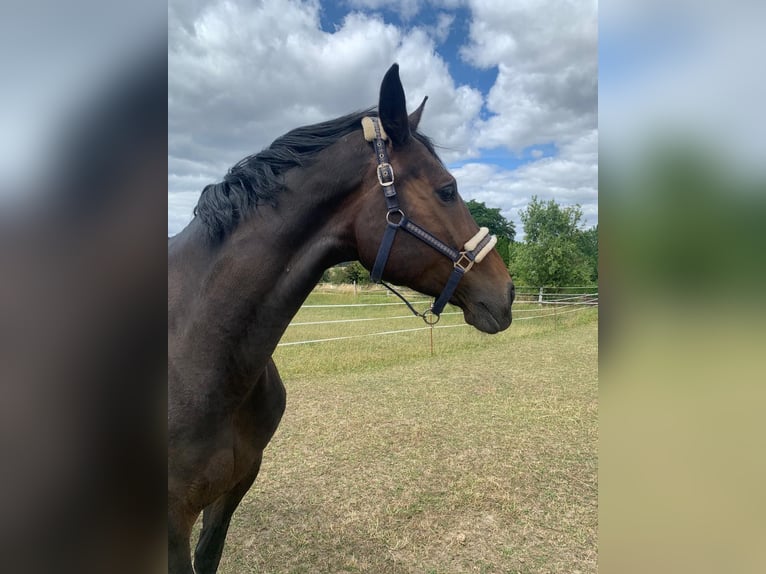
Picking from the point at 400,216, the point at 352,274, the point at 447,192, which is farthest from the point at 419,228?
the point at 352,274

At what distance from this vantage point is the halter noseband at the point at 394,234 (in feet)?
5.90

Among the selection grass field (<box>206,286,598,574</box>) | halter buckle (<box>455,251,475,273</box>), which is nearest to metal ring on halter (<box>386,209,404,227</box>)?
→ halter buckle (<box>455,251,475,273</box>)

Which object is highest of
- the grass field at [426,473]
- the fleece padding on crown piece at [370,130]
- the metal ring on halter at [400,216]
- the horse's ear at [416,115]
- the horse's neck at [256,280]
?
the horse's ear at [416,115]

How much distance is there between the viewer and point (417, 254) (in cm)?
184

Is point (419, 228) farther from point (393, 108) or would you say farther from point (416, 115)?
point (416, 115)

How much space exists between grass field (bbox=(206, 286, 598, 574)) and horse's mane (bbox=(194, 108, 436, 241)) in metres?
2.74

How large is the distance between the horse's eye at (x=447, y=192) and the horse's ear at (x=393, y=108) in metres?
0.27

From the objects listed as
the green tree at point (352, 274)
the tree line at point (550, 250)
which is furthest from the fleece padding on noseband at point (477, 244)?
the green tree at point (352, 274)

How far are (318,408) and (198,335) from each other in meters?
5.20

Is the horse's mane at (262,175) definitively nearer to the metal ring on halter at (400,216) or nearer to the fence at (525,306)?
the metal ring on halter at (400,216)

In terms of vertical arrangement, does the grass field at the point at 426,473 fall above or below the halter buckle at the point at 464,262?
below

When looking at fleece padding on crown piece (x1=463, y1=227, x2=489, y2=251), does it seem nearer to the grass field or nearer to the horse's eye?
the horse's eye
